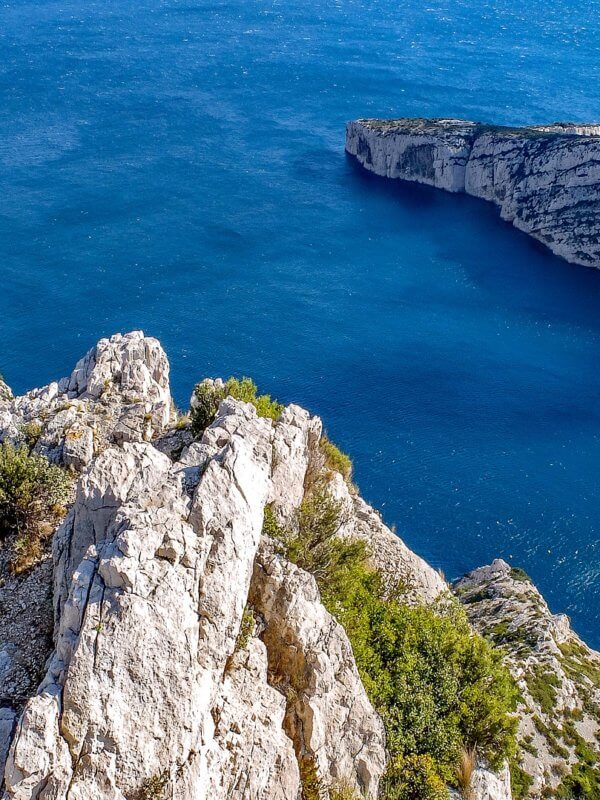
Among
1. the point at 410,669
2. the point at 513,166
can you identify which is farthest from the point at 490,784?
the point at 513,166

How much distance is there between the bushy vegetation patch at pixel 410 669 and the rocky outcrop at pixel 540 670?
278cm

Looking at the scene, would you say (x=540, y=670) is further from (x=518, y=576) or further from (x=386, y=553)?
(x=518, y=576)

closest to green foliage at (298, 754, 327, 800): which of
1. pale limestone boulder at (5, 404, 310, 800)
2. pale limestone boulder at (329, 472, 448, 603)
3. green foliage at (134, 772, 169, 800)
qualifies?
pale limestone boulder at (5, 404, 310, 800)

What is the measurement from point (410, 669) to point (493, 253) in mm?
72835

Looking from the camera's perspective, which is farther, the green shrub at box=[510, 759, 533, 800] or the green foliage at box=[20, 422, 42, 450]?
the green foliage at box=[20, 422, 42, 450]

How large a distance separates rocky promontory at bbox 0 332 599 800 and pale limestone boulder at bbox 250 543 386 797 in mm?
Answer: 56

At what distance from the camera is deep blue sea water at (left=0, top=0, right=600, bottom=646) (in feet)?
186

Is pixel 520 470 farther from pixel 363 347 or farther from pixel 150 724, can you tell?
pixel 150 724

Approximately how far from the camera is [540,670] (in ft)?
112

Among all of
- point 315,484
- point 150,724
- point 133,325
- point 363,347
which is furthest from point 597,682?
point 133,325

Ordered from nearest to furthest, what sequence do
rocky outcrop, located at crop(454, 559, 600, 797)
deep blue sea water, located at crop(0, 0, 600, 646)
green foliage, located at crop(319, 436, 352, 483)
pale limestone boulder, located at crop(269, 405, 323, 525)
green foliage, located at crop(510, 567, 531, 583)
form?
pale limestone boulder, located at crop(269, 405, 323, 525) < rocky outcrop, located at crop(454, 559, 600, 797) < green foliage, located at crop(319, 436, 352, 483) < green foliage, located at crop(510, 567, 531, 583) < deep blue sea water, located at crop(0, 0, 600, 646)

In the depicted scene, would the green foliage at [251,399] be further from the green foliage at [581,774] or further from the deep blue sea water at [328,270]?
the deep blue sea water at [328,270]

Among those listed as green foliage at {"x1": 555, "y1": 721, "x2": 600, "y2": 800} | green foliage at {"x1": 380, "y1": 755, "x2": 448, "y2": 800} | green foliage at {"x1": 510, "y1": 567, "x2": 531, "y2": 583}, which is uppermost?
green foliage at {"x1": 510, "y1": 567, "x2": 531, "y2": 583}

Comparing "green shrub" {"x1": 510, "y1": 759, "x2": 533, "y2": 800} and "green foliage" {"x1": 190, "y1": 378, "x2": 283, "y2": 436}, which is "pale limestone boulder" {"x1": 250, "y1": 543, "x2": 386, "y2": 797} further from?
"green foliage" {"x1": 190, "y1": 378, "x2": 283, "y2": 436}
